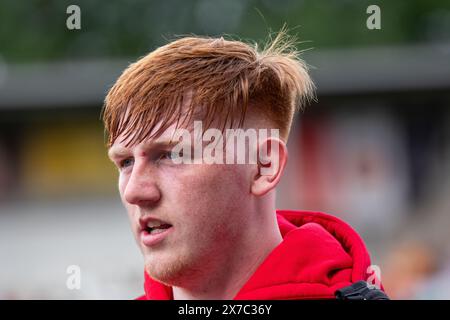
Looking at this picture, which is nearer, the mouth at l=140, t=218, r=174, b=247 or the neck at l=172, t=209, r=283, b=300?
the mouth at l=140, t=218, r=174, b=247

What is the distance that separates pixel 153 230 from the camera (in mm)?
2240

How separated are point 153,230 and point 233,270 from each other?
0.90 ft

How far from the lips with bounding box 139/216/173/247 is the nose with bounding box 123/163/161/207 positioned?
0.16 ft

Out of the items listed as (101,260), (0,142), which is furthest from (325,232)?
(0,142)

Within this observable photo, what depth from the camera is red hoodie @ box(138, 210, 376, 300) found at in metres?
2.32

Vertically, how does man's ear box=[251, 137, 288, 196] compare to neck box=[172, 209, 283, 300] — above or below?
above

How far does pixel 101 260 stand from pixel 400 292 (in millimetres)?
3004

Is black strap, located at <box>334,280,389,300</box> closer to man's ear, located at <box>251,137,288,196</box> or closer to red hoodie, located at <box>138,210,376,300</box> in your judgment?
red hoodie, located at <box>138,210,376,300</box>

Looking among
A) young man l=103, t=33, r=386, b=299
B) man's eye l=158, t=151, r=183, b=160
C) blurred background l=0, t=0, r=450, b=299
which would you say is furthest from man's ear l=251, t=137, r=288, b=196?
blurred background l=0, t=0, r=450, b=299

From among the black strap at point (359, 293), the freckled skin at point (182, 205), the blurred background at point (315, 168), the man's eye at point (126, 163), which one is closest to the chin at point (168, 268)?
the freckled skin at point (182, 205)

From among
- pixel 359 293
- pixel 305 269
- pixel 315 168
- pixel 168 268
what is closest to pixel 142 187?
pixel 168 268

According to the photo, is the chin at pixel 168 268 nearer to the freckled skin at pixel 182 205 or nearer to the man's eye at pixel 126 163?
the freckled skin at pixel 182 205

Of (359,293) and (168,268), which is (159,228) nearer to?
(168,268)
